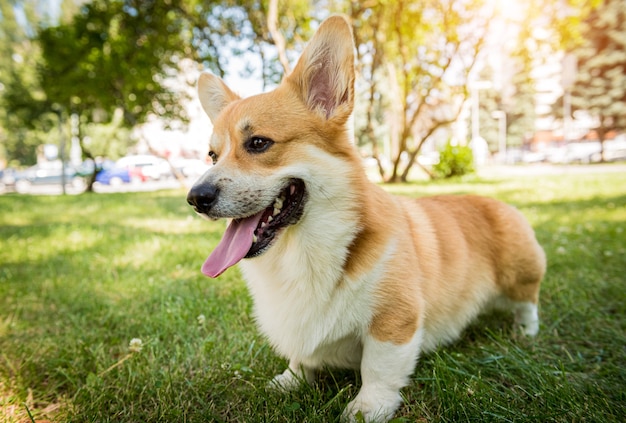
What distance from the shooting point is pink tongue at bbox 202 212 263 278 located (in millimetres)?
1766

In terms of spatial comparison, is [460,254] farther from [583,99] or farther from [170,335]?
[583,99]

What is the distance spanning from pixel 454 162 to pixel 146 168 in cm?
2635

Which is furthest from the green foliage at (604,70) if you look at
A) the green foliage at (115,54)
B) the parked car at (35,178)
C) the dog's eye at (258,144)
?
the parked car at (35,178)

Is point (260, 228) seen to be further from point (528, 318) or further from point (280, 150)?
point (528, 318)

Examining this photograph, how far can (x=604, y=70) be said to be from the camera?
33.2 m

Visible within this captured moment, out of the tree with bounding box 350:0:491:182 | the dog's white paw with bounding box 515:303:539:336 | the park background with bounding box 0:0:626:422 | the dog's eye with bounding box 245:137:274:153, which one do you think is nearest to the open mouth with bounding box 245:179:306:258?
the dog's eye with bounding box 245:137:274:153

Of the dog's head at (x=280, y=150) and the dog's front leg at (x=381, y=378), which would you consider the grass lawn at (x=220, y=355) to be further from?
the dog's head at (x=280, y=150)

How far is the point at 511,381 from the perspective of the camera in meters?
1.86

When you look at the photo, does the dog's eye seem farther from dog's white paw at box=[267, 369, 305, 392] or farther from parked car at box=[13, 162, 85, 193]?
parked car at box=[13, 162, 85, 193]

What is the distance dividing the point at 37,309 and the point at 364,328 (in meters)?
2.55

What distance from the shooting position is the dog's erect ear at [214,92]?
2533 mm

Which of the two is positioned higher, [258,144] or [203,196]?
[258,144]

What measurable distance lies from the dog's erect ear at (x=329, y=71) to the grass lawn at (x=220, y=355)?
1272 millimetres

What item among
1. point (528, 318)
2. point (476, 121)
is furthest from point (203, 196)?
point (476, 121)
